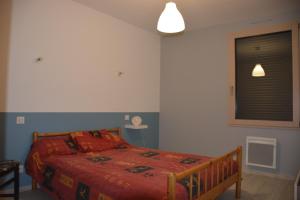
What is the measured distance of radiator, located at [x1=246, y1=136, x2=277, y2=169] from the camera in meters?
3.74

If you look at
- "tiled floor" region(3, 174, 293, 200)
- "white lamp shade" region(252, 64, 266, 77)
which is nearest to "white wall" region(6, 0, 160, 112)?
"tiled floor" region(3, 174, 293, 200)

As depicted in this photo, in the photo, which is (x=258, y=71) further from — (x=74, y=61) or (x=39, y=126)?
(x=39, y=126)

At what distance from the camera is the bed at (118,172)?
1.86 metres

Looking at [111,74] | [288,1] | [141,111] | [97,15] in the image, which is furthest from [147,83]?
[288,1]

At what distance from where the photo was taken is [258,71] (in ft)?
13.1

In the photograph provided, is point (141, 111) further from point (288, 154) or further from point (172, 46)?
point (288, 154)

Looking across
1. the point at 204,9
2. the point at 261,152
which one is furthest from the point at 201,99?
the point at 204,9

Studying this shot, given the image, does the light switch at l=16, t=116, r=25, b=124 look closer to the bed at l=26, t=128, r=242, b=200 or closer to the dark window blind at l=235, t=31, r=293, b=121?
the bed at l=26, t=128, r=242, b=200

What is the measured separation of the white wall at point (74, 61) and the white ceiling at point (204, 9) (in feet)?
0.98

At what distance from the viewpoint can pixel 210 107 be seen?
446cm

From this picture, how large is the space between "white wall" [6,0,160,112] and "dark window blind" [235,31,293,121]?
191 cm

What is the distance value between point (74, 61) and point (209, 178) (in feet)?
8.67

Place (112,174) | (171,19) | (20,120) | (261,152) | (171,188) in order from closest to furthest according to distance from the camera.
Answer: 1. (171,188)
2. (112,174)
3. (171,19)
4. (20,120)
5. (261,152)

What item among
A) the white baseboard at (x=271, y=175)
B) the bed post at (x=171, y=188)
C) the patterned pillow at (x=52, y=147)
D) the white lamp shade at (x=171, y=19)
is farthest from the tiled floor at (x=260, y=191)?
the white lamp shade at (x=171, y=19)
